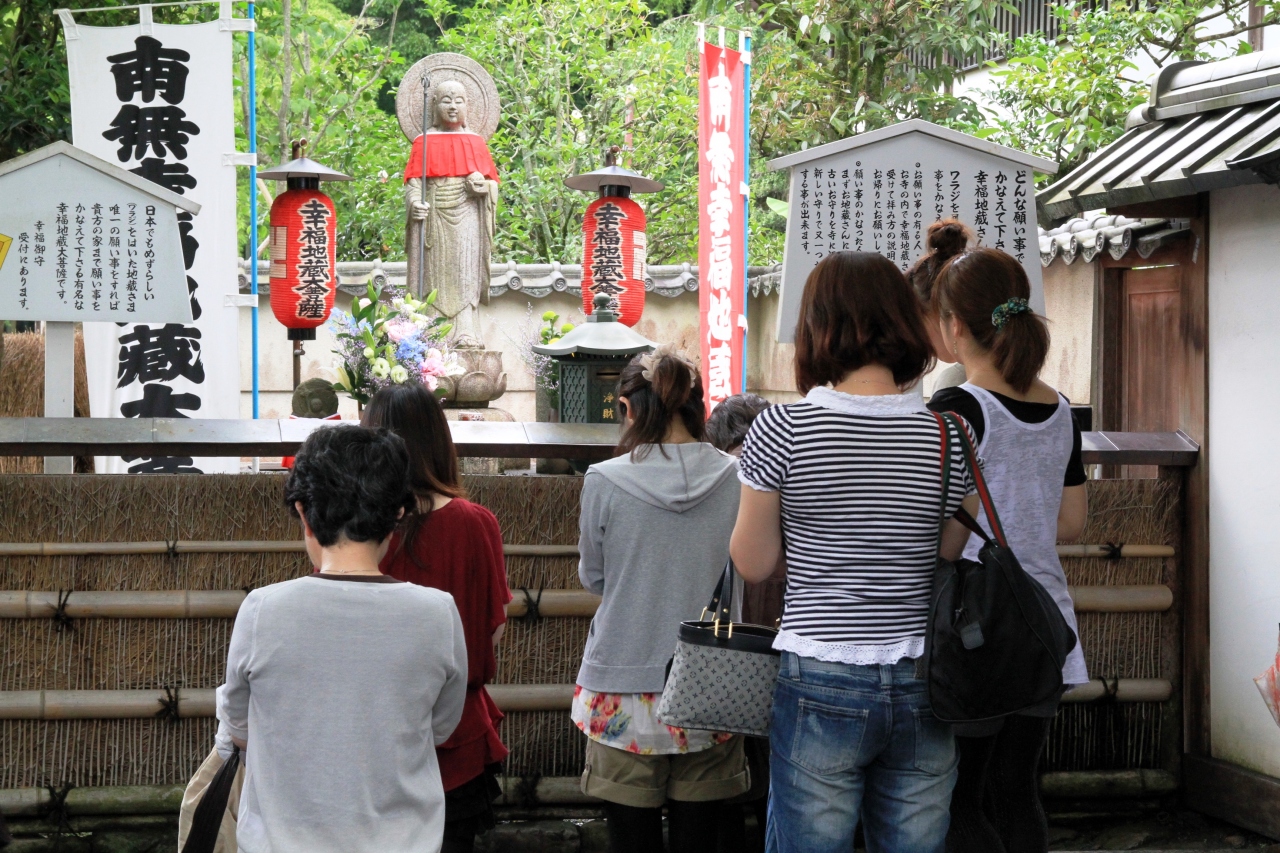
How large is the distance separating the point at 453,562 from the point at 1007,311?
1.25m

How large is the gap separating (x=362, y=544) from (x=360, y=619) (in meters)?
0.13

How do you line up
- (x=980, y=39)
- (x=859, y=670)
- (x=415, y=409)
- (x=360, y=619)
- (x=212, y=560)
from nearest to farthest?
(x=360, y=619) < (x=859, y=670) < (x=415, y=409) < (x=212, y=560) < (x=980, y=39)

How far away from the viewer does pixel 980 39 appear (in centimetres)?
1030

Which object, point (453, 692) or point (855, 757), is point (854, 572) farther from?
point (453, 692)

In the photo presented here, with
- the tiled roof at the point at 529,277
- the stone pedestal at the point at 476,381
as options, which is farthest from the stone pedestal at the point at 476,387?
the tiled roof at the point at 529,277

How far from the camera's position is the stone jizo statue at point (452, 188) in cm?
1051

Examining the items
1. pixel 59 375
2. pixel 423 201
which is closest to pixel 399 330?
pixel 59 375

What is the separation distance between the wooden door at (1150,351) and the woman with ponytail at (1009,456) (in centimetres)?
228

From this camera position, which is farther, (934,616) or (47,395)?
(47,395)

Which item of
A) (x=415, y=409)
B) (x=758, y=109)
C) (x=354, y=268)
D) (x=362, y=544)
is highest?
(x=758, y=109)

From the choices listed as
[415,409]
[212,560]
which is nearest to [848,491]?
[415,409]

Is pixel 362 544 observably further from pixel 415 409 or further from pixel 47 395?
pixel 47 395

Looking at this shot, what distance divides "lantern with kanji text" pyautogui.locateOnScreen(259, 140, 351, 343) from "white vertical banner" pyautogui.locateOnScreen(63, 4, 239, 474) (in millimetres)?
754

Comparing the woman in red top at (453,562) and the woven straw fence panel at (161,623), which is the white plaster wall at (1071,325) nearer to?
the woven straw fence panel at (161,623)
